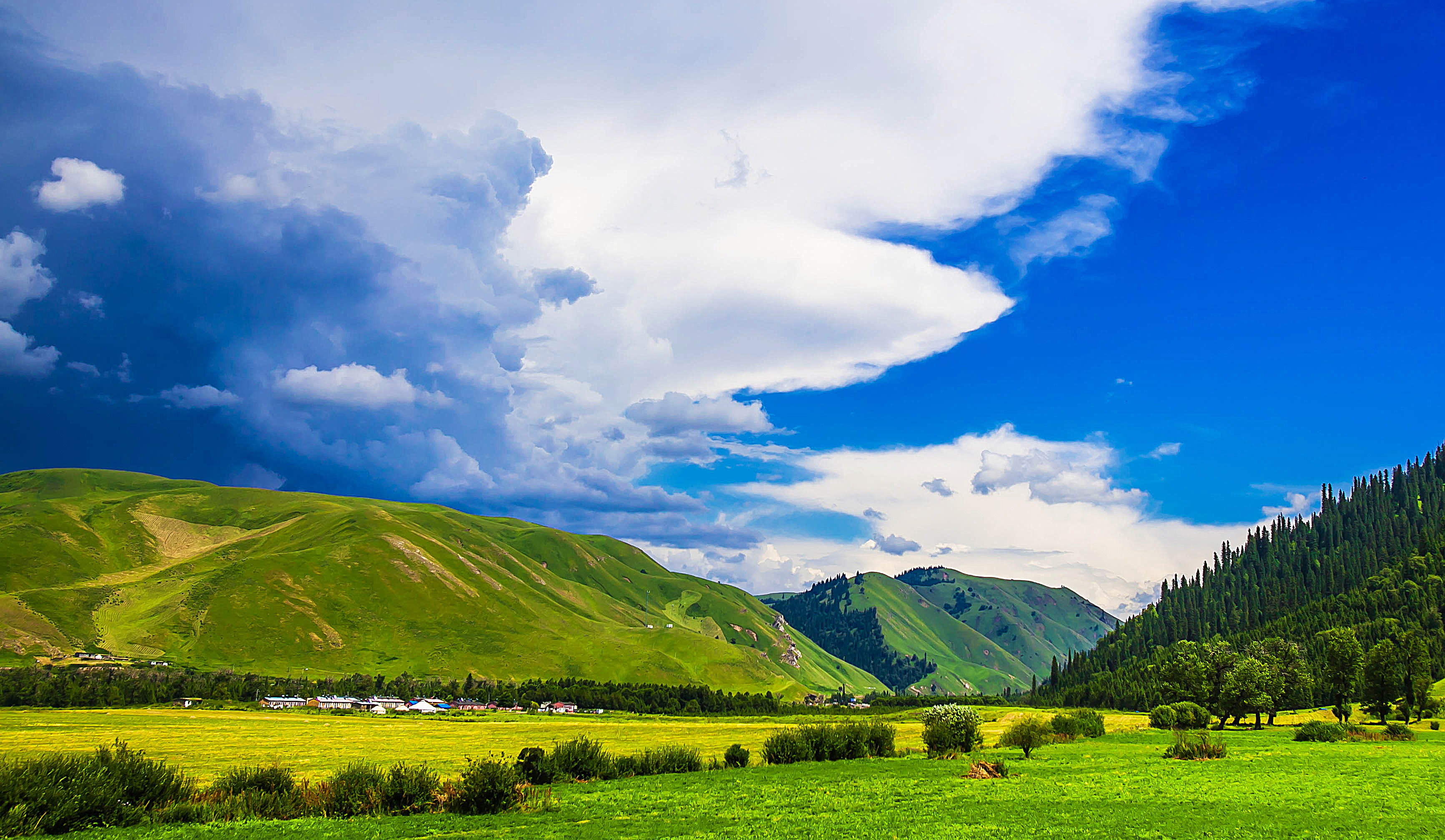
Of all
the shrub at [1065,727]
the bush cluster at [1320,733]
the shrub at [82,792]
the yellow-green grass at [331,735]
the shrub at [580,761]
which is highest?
the shrub at [82,792]

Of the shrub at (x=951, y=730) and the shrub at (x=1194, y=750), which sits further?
the shrub at (x=951, y=730)

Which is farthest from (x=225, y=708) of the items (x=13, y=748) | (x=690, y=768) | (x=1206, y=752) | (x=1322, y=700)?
(x=1322, y=700)

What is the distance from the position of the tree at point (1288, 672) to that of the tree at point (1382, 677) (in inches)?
883

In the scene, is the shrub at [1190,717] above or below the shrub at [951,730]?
below

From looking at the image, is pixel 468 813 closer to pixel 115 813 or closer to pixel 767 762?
pixel 115 813

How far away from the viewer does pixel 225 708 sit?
611 ft

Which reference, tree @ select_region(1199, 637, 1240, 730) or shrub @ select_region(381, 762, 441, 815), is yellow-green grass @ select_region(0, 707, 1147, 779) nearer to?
shrub @ select_region(381, 762, 441, 815)

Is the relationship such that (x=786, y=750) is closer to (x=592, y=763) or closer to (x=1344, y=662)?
(x=592, y=763)

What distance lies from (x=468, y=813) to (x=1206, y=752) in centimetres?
5820

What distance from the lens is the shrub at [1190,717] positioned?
373 ft

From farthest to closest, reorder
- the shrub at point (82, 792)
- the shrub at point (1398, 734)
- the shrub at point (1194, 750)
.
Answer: the shrub at point (1398, 734), the shrub at point (1194, 750), the shrub at point (82, 792)

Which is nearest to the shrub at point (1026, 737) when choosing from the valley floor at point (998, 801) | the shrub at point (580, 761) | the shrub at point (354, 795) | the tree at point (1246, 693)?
the valley floor at point (998, 801)

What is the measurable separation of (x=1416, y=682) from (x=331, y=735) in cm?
16068

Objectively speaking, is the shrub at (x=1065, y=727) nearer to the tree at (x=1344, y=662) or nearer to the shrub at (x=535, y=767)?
the tree at (x=1344, y=662)
